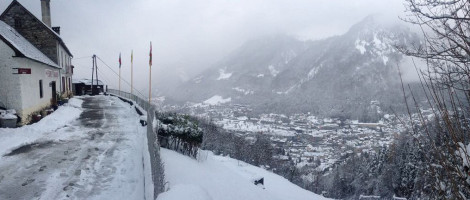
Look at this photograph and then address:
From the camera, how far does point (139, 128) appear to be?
578 inches

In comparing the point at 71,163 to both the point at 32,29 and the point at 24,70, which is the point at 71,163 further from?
the point at 32,29

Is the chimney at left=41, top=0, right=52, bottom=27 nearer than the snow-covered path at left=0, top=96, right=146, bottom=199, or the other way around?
the snow-covered path at left=0, top=96, right=146, bottom=199

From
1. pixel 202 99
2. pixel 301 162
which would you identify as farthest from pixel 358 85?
pixel 301 162

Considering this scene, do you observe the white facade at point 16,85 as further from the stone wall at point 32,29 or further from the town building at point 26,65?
the stone wall at point 32,29

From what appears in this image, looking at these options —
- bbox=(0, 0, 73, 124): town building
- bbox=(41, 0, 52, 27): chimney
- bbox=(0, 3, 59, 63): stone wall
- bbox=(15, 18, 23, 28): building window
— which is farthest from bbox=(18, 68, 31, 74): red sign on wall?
bbox=(41, 0, 52, 27): chimney

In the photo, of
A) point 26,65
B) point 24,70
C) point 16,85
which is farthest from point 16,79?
point 26,65

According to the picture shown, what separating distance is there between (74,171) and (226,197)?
14.2 ft

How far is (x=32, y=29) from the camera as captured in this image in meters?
24.8

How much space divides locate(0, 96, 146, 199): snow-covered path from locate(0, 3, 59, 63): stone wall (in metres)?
14.5

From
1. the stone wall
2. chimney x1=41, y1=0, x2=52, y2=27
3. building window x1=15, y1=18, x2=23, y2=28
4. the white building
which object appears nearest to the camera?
the white building

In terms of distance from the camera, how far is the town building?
14773mm

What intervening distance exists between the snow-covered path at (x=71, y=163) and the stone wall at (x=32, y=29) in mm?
14535

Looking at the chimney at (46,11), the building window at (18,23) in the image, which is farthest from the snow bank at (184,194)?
the chimney at (46,11)

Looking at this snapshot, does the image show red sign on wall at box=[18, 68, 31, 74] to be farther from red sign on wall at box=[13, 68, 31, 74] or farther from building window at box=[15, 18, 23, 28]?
building window at box=[15, 18, 23, 28]
